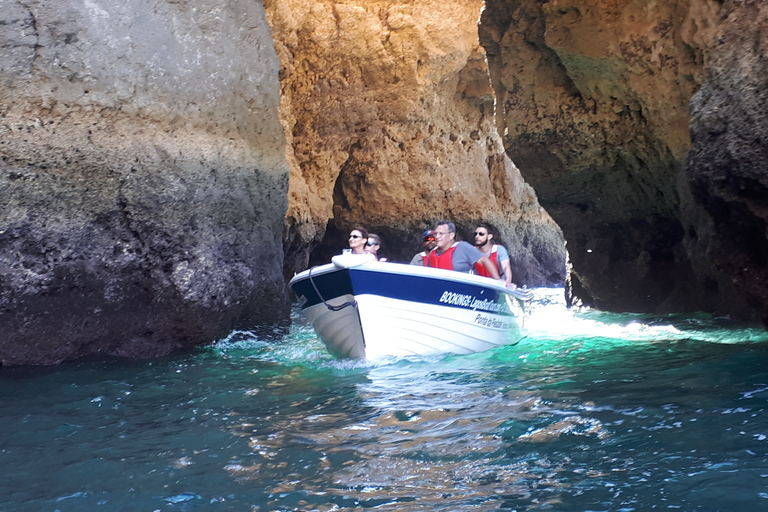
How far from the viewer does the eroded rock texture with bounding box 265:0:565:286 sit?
1659 cm

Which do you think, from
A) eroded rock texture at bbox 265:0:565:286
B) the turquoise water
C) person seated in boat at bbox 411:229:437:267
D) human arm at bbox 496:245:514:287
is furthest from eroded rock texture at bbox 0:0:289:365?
eroded rock texture at bbox 265:0:565:286

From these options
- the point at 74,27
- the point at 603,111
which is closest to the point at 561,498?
the point at 74,27

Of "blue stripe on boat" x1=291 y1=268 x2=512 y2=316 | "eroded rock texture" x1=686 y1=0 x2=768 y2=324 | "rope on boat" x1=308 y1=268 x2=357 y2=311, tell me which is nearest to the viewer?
"eroded rock texture" x1=686 y1=0 x2=768 y2=324

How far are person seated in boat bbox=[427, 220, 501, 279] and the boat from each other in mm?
469

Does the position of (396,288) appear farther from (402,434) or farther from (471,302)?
(402,434)

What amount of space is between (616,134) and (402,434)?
711 cm

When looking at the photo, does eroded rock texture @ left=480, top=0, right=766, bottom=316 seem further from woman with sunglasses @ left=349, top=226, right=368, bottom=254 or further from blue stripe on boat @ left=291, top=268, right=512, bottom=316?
woman with sunglasses @ left=349, top=226, right=368, bottom=254

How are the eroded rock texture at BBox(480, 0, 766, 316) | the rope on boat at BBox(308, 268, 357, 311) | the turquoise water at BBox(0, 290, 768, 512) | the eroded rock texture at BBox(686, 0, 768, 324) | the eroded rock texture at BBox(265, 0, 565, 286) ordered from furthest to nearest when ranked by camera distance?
the eroded rock texture at BBox(265, 0, 565, 286) → the eroded rock texture at BBox(480, 0, 766, 316) → the rope on boat at BBox(308, 268, 357, 311) → the eroded rock texture at BBox(686, 0, 768, 324) → the turquoise water at BBox(0, 290, 768, 512)

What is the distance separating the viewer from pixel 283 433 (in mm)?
4418

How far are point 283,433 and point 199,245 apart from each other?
4.12 meters

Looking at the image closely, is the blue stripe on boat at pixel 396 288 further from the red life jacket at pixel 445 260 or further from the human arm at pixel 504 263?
the human arm at pixel 504 263

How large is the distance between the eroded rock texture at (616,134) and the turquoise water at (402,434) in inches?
90.6

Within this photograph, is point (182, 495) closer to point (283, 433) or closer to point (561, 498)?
point (283, 433)

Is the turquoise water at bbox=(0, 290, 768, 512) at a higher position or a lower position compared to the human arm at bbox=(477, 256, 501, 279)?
lower
